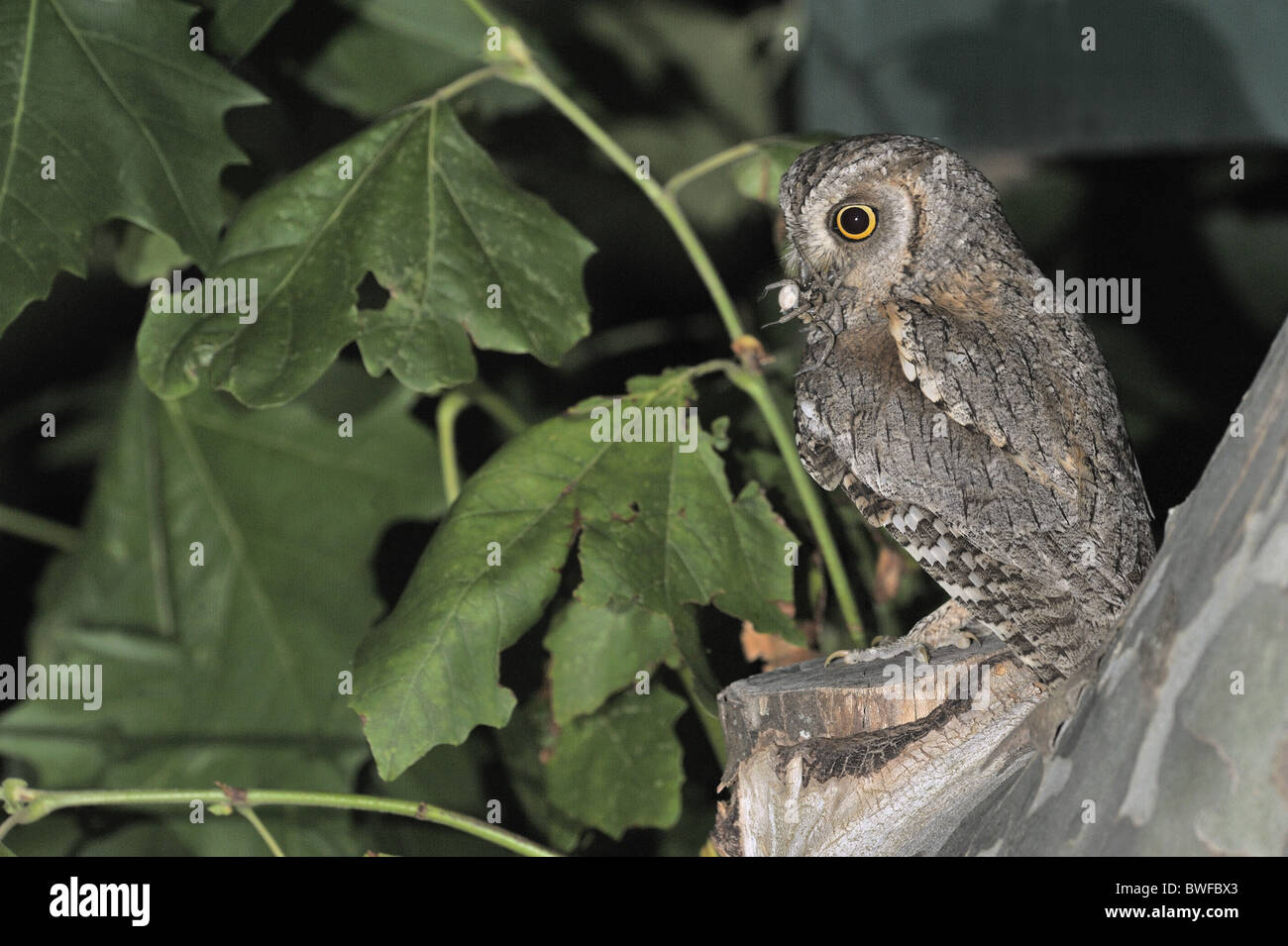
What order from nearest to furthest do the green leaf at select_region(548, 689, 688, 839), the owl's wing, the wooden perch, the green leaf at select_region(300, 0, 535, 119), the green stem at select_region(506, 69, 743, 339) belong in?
the wooden perch < the owl's wing < the green stem at select_region(506, 69, 743, 339) < the green leaf at select_region(548, 689, 688, 839) < the green leaf at select_region(300, 0, 535, 119)

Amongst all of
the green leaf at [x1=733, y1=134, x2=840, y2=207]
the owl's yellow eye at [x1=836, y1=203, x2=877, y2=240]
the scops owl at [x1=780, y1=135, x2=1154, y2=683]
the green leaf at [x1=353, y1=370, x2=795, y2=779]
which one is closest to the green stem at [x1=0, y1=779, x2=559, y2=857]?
the green leaf at [x1=353, y1=370, x2=795, y2=779]

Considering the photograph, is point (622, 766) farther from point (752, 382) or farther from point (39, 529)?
point (39, 529)

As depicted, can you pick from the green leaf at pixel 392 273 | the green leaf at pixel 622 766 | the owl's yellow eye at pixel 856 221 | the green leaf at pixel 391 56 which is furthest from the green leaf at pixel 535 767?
the green leaf at pixel 391 56

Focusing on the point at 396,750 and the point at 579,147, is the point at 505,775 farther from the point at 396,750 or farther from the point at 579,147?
the point at 579,147

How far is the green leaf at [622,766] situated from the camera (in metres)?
1.69

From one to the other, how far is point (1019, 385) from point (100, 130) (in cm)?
121

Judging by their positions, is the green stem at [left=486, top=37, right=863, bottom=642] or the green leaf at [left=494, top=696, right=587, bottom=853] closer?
the green stem at [left=486, top=37, right=863, bottom=642]

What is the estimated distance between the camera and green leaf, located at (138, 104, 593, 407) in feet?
4.58

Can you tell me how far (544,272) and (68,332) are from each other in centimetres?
134

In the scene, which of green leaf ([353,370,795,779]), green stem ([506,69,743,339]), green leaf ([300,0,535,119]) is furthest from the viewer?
green leaf ([300,0,535,119])

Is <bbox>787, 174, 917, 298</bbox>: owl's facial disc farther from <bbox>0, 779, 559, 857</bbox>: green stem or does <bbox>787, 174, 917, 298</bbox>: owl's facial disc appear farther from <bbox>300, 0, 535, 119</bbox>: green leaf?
<bbox>300, 0, 535, 119</bbox>: green leaf

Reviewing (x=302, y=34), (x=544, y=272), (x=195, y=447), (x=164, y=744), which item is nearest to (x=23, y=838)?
(x=164, y=744)

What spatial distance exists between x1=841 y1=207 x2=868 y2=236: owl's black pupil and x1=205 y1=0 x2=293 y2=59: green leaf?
2.81ft

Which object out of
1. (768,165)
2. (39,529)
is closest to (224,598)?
(39,529)
